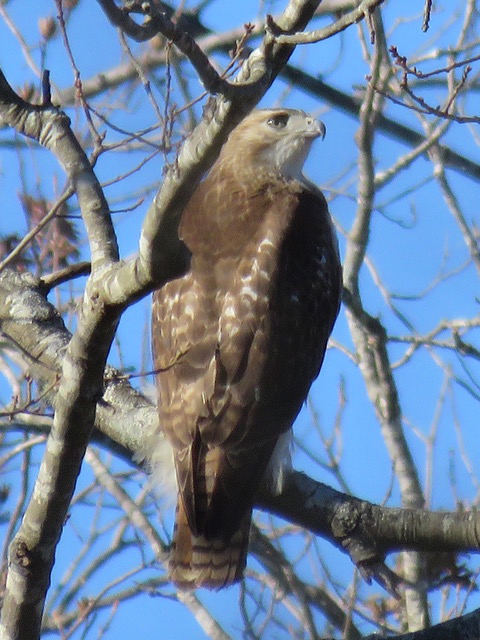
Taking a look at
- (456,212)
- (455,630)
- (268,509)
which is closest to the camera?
(455,630)

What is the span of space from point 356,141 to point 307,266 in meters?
0.85

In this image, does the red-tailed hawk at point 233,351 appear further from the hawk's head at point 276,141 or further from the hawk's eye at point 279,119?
the hawk's eye at point 279,119

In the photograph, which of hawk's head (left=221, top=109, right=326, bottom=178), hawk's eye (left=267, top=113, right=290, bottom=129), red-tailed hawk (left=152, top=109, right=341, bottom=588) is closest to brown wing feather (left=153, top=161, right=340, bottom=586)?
red-tailed hawk (left=152, top=109, right=341, bottom=588)

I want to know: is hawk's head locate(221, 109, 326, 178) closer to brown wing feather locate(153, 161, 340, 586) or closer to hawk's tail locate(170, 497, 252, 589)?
brown wing feather locate(153, 161, 340, 586)

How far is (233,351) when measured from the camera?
4305 mm

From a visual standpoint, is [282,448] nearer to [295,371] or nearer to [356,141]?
[295,371]

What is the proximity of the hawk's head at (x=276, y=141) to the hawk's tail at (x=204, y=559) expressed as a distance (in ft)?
6.17

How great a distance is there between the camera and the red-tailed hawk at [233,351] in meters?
4.27

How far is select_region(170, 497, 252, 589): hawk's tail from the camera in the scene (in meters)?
4.30

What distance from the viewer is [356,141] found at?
5309mm

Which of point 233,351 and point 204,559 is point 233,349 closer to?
point 233,351

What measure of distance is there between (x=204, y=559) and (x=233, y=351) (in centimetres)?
80

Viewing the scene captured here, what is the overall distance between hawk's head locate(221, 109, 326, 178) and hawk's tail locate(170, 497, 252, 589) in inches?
74.0

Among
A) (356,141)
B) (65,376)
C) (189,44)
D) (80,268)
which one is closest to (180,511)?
(80,268)
